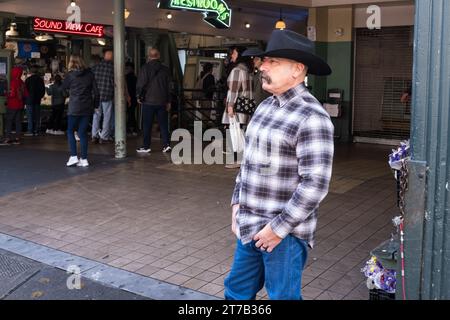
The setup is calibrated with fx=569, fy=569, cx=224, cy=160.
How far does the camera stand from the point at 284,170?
276cm

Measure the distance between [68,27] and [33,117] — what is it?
8.01ft

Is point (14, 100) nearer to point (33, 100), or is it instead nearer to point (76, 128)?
point (33, 100)

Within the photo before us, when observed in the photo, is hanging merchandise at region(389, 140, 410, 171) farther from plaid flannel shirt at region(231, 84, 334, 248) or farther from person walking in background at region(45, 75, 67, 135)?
person walking in background at region(45, 75, 67, 135)

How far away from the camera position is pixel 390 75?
510 inches

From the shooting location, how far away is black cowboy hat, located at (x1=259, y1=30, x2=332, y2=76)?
2.76 meters

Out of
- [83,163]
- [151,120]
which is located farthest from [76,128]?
[151,120]

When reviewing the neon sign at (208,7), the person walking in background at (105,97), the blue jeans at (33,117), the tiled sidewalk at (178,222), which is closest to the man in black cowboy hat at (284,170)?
the tiled sidewalk at (178,222)

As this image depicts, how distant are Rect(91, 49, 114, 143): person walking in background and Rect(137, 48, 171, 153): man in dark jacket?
4.81ft

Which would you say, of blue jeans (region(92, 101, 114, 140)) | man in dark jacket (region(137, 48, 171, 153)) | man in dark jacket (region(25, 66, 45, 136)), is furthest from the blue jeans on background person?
man in dark jacket (region(25, 66, 45, 136))

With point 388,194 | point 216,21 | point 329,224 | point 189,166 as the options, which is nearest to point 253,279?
point 329,224

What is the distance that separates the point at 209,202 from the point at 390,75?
7.64m

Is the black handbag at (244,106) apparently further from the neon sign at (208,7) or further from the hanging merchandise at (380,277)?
the hanging merchandise at (380,277)

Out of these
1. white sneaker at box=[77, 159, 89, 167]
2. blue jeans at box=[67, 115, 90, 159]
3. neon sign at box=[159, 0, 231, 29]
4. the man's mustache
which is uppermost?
neon sign at box=[159, 0, 231, 29]

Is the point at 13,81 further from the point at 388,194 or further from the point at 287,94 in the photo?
the point at 287,94
